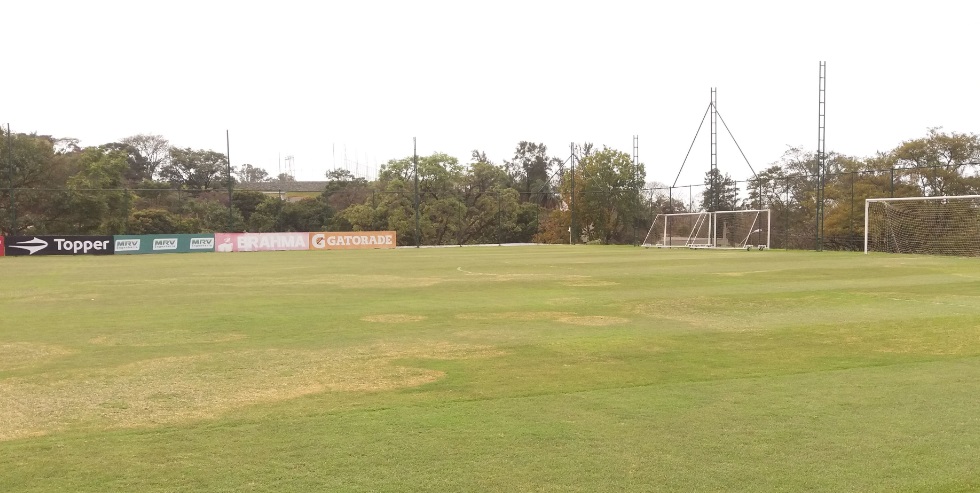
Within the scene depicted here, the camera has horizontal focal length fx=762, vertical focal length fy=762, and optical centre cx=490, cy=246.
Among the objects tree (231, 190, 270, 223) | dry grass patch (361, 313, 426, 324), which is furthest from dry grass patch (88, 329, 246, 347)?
tree (231, 190, 270, 223)

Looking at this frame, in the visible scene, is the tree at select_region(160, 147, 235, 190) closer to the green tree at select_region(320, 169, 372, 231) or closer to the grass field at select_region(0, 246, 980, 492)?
the green tree at select_region(320, 169, 372, 231)

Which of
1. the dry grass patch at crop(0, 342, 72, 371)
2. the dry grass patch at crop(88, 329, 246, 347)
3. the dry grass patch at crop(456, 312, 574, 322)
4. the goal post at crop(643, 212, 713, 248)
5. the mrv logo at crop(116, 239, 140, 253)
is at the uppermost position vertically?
the goal post at crop(643, 212, 713, 248)

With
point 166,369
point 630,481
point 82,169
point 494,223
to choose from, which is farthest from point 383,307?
point 494,223

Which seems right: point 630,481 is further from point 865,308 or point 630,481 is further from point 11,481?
point 865,308

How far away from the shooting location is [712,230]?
144ft

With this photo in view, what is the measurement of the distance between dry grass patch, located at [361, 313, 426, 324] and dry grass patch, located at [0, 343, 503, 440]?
2.33 m

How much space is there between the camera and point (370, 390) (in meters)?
6.46

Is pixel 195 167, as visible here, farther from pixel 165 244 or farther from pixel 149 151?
pixel 165 244

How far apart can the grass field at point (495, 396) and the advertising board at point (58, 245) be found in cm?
2927

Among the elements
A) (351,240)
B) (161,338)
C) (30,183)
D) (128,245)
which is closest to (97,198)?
(30,183)

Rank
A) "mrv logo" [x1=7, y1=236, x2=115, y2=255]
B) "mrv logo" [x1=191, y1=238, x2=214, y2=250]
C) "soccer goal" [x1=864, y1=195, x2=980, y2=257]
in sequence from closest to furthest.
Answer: "soccer goal" [x1=864, y1=195, x2=980, y2=257] → "mrv logo" [x1=7, y1=236, x2=115, y2=255] → "mrv logo" [x1=191, y1=238, x2=214, y2=250]

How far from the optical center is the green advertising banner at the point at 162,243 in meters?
40.7

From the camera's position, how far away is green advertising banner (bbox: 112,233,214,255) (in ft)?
133

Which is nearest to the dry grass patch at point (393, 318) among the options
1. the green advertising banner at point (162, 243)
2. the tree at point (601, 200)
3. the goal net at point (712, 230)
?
the goal net at point (712, 230)
